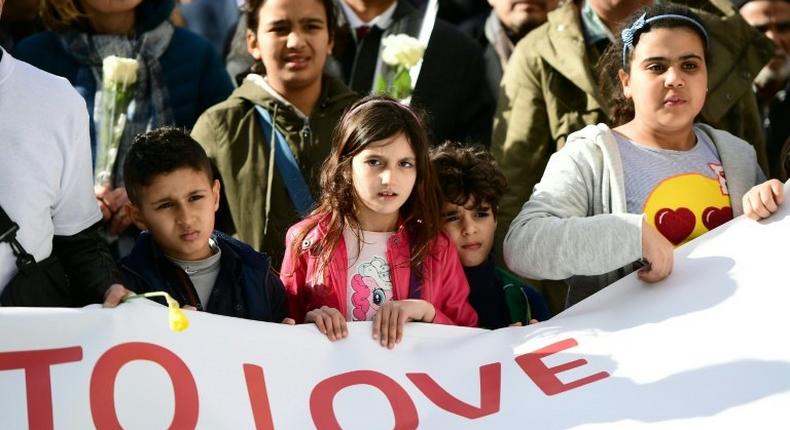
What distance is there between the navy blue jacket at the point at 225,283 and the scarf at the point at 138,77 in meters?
1.11

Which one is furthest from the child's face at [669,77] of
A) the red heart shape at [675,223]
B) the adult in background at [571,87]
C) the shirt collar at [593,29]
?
the shirt collar at [593,29]

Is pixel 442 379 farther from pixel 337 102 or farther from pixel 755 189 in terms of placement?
pixel 337 102

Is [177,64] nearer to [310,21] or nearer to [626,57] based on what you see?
[310,21]

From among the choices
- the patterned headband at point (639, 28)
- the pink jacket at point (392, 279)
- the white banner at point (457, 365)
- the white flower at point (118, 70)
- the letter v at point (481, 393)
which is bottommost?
the letter v at point (481, 393)

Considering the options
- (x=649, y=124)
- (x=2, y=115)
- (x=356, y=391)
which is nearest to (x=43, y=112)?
(x=2, y=115)

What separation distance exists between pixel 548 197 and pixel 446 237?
0.38m

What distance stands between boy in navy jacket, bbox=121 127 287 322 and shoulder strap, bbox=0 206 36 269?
437 mm

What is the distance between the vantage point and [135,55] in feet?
16.7

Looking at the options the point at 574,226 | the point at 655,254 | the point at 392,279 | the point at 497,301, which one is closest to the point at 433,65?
the point at 497,301

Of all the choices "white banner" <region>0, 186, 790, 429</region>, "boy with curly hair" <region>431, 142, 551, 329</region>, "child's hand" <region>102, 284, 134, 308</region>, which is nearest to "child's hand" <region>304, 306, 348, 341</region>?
"white banner" <region>0, 186, 790, 429</region>

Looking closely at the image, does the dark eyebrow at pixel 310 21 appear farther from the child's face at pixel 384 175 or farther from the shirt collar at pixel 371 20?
the child's face at pixel 384 175

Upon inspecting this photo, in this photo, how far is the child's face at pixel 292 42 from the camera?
4957 mm

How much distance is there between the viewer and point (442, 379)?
3693mm

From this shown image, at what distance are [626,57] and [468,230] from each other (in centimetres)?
80
